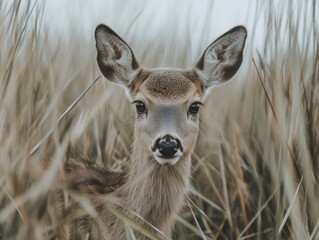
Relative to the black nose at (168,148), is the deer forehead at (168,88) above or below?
above

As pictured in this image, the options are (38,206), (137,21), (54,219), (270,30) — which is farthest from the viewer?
(137,21)

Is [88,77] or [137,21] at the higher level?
[137,21]

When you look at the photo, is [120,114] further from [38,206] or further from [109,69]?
→ [38,206]

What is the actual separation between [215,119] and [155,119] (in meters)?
0.88

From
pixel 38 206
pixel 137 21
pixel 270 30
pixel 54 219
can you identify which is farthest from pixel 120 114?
pixel 38 206

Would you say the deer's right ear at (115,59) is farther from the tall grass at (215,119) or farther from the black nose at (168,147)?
the black nose at (168,147)

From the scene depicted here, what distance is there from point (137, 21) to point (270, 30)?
0.81 m

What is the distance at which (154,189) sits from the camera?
3.83 meters

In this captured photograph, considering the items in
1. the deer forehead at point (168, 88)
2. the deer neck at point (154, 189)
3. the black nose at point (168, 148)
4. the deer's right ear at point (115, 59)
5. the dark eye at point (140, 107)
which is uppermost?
the deer's right ear at point (115, 59)

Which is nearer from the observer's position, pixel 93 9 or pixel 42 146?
pixel 42 146

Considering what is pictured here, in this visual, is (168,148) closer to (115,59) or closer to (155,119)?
(155,119)

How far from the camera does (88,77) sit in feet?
14.1

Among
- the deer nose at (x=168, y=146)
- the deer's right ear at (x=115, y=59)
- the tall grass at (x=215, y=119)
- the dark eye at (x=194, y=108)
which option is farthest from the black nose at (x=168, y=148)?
the deer's right ear at (x=115, y=59)

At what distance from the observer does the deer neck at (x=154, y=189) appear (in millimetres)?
3799
